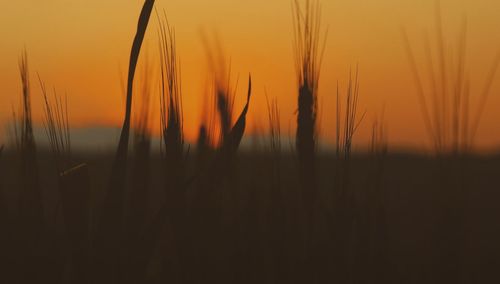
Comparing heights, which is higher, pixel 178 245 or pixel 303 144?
pixel 303 144

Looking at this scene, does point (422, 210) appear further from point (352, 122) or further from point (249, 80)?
point (249, 80)

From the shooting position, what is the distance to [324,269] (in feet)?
3.10

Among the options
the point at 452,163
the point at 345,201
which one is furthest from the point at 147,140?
the point at 452,163

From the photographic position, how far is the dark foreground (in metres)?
0.91

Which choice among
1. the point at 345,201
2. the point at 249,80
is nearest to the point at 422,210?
the point at 345,201

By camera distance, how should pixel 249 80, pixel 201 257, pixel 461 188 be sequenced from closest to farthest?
1. pixel 461 188
2. pixel 201 257
3. pixel 249 80

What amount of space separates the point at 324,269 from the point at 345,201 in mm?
78

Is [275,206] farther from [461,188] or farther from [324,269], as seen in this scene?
[461,188]

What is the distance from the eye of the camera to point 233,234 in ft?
3.27

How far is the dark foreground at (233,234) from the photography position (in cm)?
91

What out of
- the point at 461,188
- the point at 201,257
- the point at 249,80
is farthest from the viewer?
the point at 249,80

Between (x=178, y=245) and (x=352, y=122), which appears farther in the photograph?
(x=352, y=122)

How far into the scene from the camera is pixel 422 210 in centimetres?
102

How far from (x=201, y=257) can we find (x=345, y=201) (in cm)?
16
